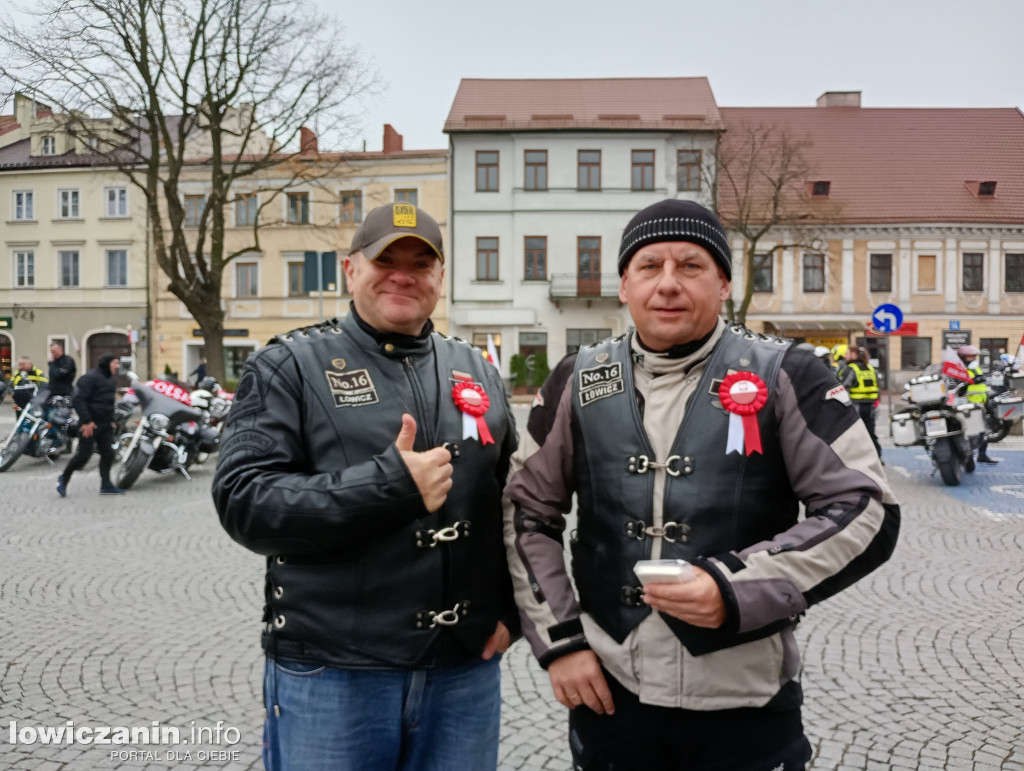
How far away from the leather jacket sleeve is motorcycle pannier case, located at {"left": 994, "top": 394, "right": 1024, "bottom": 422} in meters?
13.8

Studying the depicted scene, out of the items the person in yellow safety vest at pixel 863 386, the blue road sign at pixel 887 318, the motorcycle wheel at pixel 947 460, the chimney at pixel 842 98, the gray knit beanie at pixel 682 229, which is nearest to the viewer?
the gray knit beanie at pixel 682 229

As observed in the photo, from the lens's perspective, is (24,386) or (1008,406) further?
(24,386)

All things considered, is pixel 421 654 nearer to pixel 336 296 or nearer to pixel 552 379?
pixel 552 379

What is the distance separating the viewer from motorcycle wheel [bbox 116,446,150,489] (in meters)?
10.7

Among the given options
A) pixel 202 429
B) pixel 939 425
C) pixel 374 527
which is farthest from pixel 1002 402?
pixel 374 527

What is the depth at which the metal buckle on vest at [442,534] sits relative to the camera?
2055 millimetres

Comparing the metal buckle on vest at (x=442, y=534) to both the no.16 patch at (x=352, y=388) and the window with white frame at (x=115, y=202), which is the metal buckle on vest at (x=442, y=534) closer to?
the no.16 patch at (x=352, y=388)

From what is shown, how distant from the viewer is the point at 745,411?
1.87 meters

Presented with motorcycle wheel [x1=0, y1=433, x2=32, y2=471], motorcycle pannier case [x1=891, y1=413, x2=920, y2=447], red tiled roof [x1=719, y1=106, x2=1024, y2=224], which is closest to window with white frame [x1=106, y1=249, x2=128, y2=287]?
motorcycle wheel [x1=0, y1=433, x2=32, y2=471]

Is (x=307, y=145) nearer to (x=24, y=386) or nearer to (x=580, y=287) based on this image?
(x=24, y=386)

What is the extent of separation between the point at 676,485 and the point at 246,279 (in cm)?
3556

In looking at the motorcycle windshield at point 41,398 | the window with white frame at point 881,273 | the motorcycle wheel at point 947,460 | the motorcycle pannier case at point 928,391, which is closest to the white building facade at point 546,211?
the window with white frame at point 881,273

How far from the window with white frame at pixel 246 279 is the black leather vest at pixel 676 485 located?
35.0 meters

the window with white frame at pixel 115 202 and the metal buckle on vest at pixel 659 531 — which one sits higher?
the window with white frame at pixel 115 202
